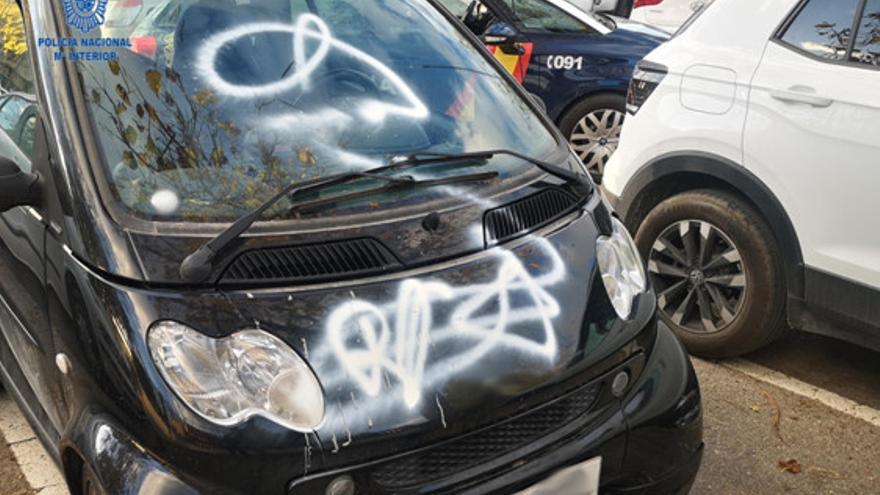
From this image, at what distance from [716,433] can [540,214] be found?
4.59 ft

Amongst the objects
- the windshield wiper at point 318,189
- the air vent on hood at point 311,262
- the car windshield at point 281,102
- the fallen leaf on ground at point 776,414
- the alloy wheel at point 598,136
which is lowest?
the fallen leaf on ground at point 776,414

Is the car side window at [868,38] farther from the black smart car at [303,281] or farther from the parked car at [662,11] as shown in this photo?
the parked car at [662,11]

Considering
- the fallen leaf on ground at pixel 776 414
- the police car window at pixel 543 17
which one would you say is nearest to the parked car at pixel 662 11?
the police car window at pixel 543 17

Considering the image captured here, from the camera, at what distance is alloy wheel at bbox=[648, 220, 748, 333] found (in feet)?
11.8

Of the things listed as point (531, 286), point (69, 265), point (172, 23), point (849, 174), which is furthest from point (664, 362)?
point (172, 23)

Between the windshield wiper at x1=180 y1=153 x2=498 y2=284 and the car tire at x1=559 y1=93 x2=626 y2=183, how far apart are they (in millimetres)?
3851

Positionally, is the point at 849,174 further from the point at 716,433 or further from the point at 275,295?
the point at 275,295

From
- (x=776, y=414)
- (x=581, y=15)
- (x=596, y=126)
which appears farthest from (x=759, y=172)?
(x=581, y=15)

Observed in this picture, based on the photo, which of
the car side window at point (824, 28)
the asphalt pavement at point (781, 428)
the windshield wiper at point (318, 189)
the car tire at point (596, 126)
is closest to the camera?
the windshield wiper at point (318, 189)

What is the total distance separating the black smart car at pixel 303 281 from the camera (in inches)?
71.6

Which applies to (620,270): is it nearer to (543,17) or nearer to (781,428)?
(781,428)

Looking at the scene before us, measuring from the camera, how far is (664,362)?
2.36 metres

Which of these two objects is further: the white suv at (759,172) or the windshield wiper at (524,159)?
the white suv at (759,172)

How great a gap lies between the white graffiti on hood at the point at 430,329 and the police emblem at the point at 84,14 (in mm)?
1191
